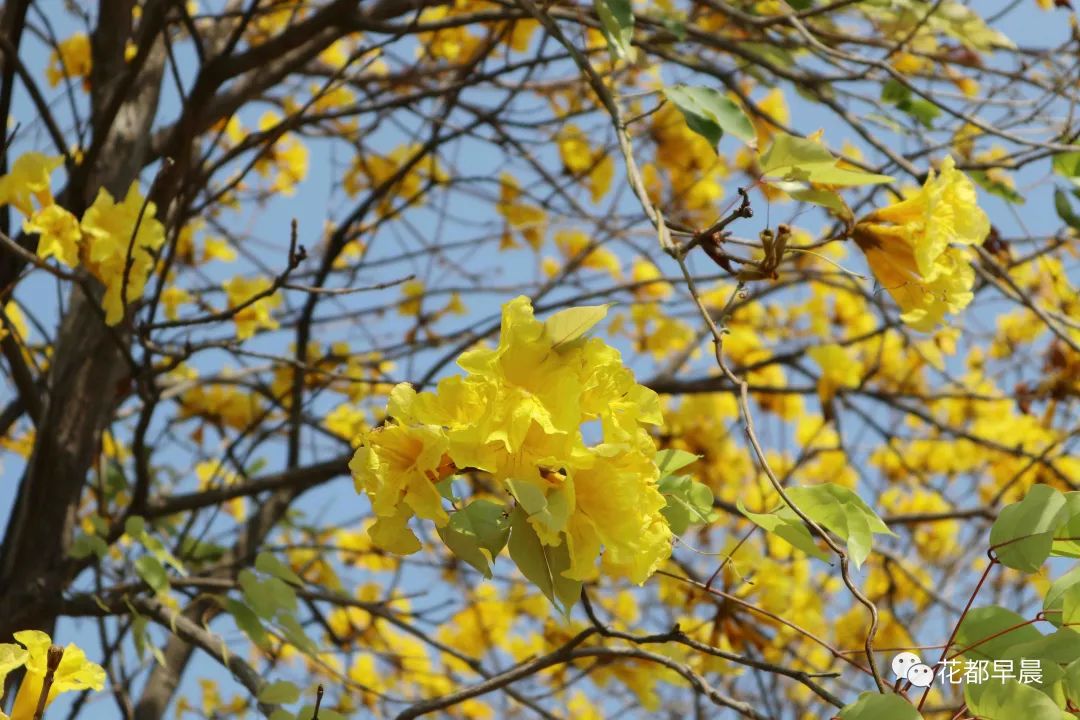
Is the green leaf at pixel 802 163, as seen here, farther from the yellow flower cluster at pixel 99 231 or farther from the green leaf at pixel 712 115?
the yellow flower cluster at pixel 99 231

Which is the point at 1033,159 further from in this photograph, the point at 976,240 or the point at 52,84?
the point at 52,84

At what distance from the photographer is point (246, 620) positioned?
163cm

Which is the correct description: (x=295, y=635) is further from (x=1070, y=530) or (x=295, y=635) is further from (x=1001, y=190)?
(x=1001, y=190)

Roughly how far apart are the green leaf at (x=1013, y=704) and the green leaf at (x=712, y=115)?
610 mm

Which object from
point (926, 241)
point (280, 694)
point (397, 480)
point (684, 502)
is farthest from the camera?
point (280, 694)

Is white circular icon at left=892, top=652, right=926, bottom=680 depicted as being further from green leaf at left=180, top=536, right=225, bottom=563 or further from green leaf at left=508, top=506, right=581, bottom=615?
green leaf at left=180, top=536, right=225, bottom=563

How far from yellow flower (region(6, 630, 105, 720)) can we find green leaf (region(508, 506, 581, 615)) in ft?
1.36

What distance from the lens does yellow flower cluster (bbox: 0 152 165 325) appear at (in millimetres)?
1549

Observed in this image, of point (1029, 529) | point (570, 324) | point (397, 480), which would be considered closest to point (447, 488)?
point (397, 480)

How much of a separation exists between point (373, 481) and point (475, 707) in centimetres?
258

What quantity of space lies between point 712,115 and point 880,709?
2.16 ft

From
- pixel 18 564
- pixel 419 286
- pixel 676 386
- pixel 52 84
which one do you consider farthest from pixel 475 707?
pixel 52 84

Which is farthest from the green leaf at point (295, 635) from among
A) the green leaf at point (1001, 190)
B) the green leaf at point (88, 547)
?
the green leaf at point (1001, 190)

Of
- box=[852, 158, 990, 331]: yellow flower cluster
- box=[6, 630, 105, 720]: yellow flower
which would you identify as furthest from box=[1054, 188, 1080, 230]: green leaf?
box=[6, 630, 105, 720]: yellow flower
